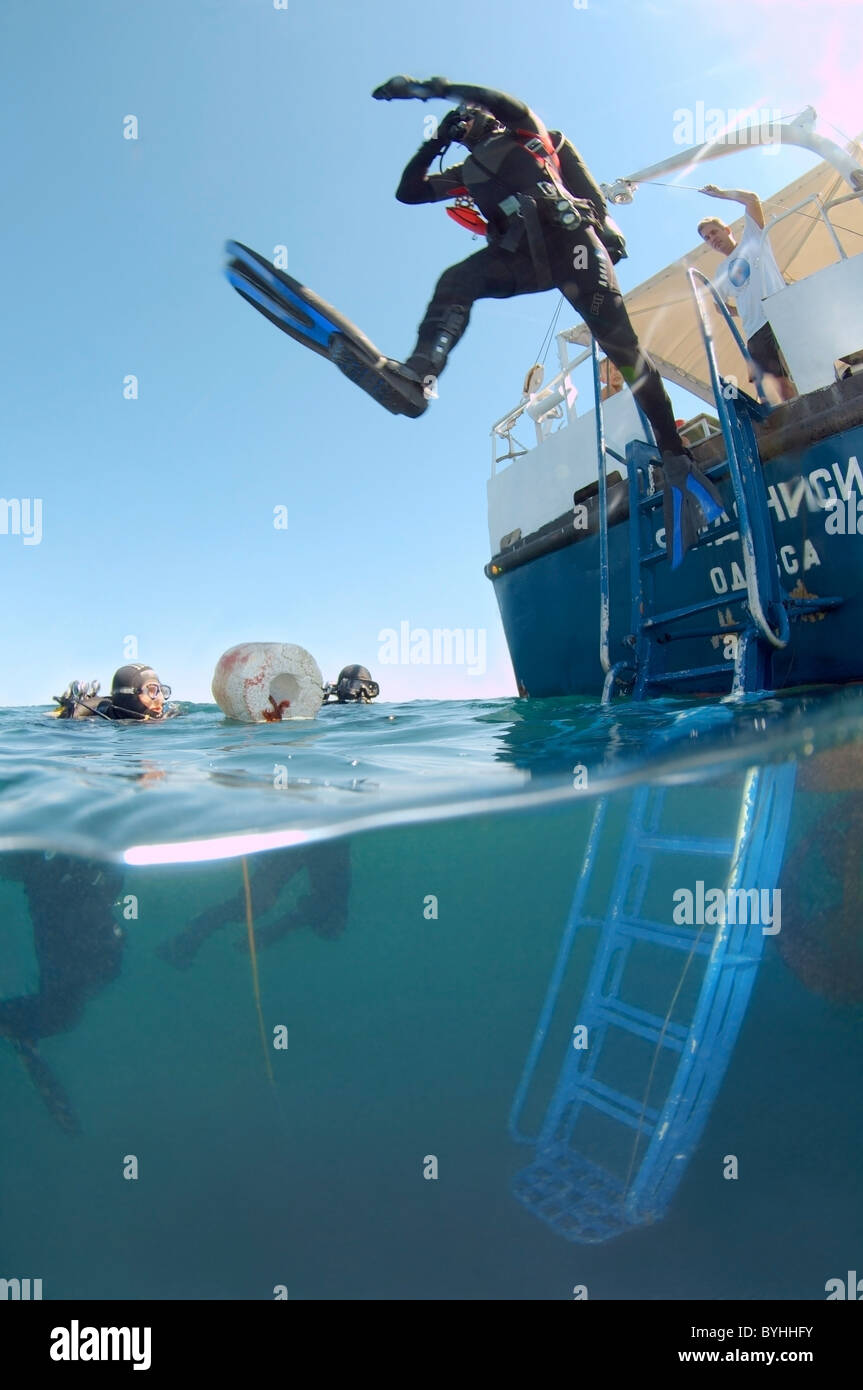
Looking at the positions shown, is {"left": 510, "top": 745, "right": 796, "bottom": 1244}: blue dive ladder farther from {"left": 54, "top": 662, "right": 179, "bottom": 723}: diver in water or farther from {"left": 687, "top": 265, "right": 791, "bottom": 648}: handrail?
{"left": 54, "top": 662, "right": 179, "bottom": 723}: diver in water

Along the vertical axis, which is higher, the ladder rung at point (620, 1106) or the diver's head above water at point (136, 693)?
the diver's head above water at point (136, 693)

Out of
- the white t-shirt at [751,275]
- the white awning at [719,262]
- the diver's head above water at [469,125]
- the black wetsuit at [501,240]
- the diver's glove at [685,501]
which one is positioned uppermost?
the white awning at [719,262]

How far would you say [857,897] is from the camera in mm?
7578

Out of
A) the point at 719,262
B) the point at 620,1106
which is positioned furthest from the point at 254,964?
the point at 719,262

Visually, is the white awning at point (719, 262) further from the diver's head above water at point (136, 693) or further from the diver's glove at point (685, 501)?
the diver's head above water at point (136, 693)

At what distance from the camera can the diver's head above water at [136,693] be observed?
8602 mm

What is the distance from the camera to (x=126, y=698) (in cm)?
861

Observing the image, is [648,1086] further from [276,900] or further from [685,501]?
[276,900]

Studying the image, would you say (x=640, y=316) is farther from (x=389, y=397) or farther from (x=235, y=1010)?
(x=235, y=1010)

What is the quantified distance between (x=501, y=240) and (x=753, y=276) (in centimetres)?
420

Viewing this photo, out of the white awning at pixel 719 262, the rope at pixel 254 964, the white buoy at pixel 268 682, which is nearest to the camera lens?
the rope at pixel 254 964

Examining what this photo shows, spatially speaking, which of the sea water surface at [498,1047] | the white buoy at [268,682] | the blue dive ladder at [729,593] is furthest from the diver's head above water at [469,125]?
the white buoy at [268,682]

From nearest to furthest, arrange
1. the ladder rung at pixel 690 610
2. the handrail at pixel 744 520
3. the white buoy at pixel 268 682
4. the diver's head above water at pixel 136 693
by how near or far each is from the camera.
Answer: the handrail at pixel 744 520
the ladder rung at pixel 690 610
the white buoy at pixel 268 682
the diver's head above water at pixel 136 693
